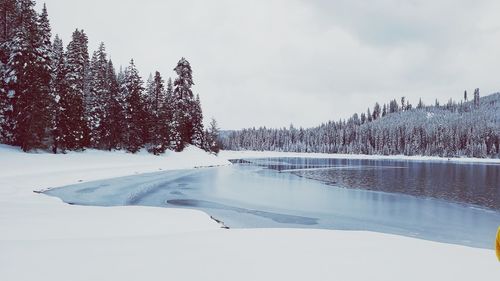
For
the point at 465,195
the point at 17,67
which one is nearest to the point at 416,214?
the point at 465,195

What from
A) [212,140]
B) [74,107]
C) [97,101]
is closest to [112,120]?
[97,101]

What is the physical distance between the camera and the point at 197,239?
1048 cm

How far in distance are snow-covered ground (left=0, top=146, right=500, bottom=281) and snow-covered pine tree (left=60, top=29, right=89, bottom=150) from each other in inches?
1191

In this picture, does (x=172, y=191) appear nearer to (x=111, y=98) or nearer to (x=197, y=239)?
(x=197, y=239)

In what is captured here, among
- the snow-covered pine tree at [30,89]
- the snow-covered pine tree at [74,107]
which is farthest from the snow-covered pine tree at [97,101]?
the snow-covered pine tree at [30,89]

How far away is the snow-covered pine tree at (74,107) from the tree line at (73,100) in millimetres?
107

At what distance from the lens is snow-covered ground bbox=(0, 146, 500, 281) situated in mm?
7234

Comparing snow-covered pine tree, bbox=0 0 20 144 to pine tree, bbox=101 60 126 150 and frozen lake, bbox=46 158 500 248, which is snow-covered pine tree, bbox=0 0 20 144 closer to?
frozen lake, bbox=46 158 500 248

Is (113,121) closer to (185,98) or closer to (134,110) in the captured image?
(134,110)

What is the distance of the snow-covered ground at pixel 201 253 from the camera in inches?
285

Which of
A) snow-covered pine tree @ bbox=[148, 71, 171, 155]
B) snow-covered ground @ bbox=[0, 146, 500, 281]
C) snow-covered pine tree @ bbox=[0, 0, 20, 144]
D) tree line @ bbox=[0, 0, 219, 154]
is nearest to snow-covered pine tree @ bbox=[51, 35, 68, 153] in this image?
tree line @ bbox=[0, 0, 219, 154]

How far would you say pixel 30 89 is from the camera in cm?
3656

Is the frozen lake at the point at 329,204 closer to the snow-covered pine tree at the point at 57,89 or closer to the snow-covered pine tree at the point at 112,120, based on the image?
the snow-covered pine tree at the point at 57,89

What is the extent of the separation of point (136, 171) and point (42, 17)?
22.4 meters
